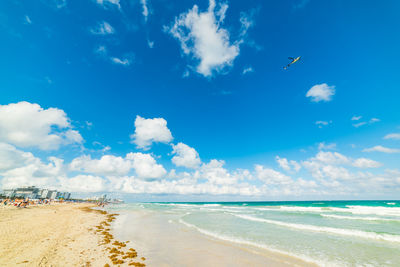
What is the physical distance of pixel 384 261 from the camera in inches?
443

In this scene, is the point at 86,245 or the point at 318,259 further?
the point at 86,245

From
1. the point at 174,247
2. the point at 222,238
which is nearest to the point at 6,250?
the point at 174,247

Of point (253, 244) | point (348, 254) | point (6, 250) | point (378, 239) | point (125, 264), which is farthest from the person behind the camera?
point (378, 239)

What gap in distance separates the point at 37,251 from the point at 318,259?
18333 millimetres

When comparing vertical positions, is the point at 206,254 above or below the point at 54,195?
below

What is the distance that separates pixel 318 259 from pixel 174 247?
10236 millimetres

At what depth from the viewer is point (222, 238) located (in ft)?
56.7

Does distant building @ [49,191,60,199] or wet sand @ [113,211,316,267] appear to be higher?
distant building @ [49,191,60,199]

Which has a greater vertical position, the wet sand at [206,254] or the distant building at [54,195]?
the distant building at [54,195]

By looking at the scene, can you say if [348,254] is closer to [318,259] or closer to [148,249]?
[318,259]

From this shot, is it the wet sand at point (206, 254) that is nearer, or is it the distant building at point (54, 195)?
the wet sand at point (206, 254)

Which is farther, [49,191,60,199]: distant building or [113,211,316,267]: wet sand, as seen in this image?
[49,191,60,199]: distant building

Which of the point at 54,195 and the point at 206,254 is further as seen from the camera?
the point at 54,195

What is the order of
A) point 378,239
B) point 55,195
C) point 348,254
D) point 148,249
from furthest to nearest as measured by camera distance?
point 55,195 → point 378,239 → point 148,249 → point 348,254
